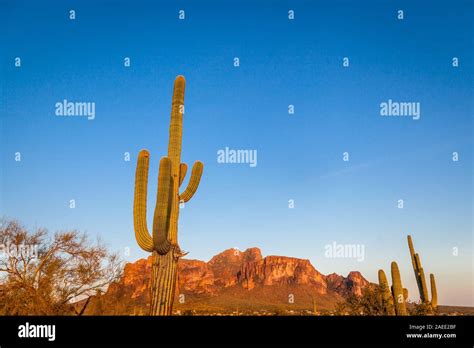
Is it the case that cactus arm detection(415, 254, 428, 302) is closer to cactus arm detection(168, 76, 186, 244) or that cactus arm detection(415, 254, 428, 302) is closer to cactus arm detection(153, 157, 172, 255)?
cactus arm detection(168, 76, 186, 244)

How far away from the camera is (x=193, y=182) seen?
626 inches

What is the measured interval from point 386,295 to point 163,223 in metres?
15.1

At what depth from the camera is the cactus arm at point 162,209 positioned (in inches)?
521

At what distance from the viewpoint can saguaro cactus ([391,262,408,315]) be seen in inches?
861

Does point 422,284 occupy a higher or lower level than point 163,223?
lower

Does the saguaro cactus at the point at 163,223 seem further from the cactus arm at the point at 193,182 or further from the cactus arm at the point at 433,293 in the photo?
the cactus arm at the point at 433,293

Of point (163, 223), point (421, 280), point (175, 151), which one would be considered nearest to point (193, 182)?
point (175, 151)

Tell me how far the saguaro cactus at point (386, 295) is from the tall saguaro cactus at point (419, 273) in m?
4.19

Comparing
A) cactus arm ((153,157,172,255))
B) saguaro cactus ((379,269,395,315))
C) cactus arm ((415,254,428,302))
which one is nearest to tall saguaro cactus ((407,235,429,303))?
cactus arm ((415,254,428,302))

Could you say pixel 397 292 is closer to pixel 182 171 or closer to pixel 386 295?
pixel 386 295

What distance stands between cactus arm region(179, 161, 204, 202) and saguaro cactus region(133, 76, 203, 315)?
519mm
